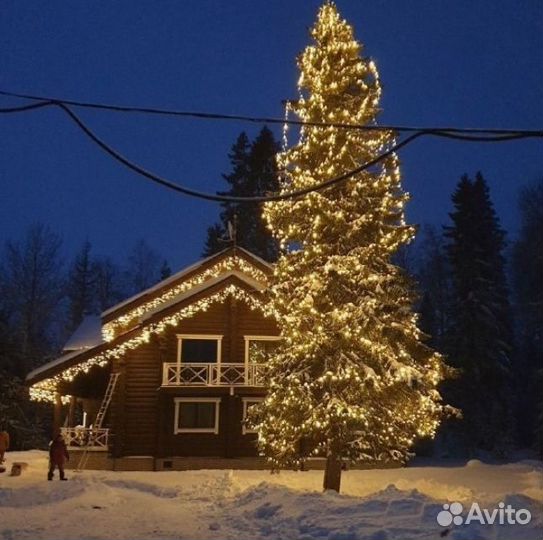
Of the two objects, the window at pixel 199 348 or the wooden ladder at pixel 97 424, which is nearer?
the wooden ladder at pixel 97 424

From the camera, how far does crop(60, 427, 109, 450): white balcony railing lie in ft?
85.9

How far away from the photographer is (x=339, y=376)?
17641 millimetres

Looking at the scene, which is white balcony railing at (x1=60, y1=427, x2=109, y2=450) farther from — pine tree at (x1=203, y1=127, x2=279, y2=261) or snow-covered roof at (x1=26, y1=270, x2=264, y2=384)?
pine tree at (x1=203, y1=127, x2=279, y2=261)

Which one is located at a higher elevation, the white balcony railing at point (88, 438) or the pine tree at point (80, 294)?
the pine tree at point (80, 294)

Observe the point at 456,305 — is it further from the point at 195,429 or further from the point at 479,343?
the point at 195,429

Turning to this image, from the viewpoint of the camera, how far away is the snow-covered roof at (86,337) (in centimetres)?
3312

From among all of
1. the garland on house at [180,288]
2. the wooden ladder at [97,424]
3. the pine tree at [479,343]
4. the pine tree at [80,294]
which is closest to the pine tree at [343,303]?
the wooden ladder at [97,424]

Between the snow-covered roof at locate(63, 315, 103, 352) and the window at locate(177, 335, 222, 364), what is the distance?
6312 mm

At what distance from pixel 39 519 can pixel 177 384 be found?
41.3ft

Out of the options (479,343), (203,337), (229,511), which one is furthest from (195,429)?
(479,343)

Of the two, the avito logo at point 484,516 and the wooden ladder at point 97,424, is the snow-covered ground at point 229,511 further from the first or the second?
the wooden ladder at point 97,424

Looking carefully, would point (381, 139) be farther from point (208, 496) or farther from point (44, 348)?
point (44, 348)

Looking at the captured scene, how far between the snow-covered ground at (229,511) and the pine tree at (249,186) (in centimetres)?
2816

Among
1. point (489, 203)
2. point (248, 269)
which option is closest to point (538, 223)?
point (489, 203)
